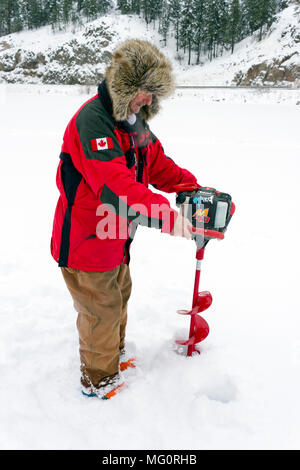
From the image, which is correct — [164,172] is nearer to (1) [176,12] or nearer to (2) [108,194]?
(2) [108,194]

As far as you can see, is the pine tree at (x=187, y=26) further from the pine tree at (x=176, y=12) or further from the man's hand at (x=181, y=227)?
the man's hand at (x=181, y=227)

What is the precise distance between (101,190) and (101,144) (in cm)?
20

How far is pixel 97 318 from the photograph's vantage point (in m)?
1.86

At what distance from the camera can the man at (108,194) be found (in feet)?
4.84

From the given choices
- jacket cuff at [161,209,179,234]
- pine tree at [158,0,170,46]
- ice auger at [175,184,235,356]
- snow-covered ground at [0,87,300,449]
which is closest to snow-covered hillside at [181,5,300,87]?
pine tree at [158,0,170,46]

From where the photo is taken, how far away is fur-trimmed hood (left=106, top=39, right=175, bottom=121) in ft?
4.84

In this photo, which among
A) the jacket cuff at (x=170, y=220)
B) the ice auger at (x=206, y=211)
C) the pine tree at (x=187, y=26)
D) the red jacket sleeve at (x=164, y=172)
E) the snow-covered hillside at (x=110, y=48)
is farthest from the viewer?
the pine tree at (x=187, y=26)

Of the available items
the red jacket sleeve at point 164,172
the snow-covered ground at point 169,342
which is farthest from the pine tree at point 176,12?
the red jacket sleeve at point 164,172

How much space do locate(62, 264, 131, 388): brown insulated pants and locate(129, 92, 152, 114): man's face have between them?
2.82 ft

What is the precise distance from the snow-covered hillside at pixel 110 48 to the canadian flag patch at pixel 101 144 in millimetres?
24535

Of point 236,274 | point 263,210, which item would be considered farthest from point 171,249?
point 263,210

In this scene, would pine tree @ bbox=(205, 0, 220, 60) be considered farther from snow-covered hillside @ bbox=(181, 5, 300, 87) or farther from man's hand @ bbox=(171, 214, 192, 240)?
man's hand @ bbox=(171, 214, 192, 240)

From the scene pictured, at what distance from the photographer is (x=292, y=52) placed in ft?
84.3
